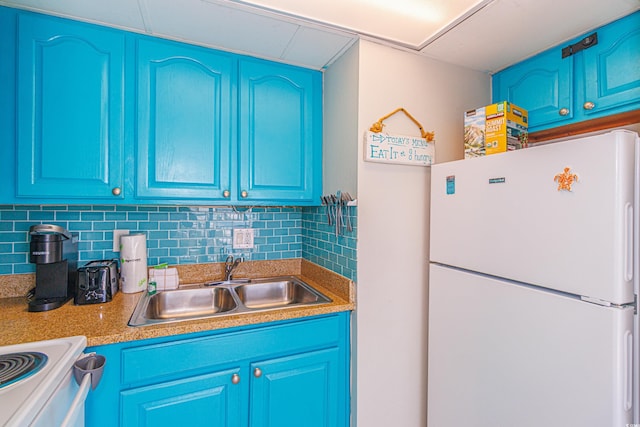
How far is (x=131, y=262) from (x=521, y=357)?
173 centimetres

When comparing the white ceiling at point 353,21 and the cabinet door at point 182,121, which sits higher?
the white ceiling at point 353,21

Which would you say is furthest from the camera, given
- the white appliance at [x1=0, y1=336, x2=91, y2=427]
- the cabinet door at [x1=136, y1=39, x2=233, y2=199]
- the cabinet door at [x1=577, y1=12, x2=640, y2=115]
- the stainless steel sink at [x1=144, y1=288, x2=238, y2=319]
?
the stainless steel sink at [x1=144, y1=288, x2=238, y2=319]

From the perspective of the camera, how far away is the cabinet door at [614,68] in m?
1.20

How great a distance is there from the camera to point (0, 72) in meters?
1.26

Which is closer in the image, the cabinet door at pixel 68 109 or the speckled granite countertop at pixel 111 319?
the speckled granite countertop at pixel 111 319

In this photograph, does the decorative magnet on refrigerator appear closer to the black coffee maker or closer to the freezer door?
the freezer door

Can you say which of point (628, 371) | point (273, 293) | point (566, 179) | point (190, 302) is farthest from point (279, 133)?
point (628, 371)

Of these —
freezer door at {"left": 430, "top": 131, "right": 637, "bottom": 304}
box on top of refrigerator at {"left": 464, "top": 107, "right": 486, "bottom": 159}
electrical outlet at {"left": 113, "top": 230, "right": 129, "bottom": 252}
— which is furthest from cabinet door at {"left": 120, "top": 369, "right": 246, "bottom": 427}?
box on top of refrigerator at {"left": 464, "top": 107, "right": 486, "bottom": 159}

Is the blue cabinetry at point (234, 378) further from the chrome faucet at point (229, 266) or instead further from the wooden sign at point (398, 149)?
the wooden sign at point (398, 149)

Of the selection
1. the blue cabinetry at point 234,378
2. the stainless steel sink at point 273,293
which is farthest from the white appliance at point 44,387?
the stainless steel sink at point 273,293

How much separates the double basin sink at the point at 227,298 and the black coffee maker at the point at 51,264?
1.05ft

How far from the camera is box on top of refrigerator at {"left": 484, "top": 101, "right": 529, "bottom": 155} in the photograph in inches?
52.9

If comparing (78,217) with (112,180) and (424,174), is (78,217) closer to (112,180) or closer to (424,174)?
(112,180)

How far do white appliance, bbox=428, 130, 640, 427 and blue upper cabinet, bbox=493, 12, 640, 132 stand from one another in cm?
53
